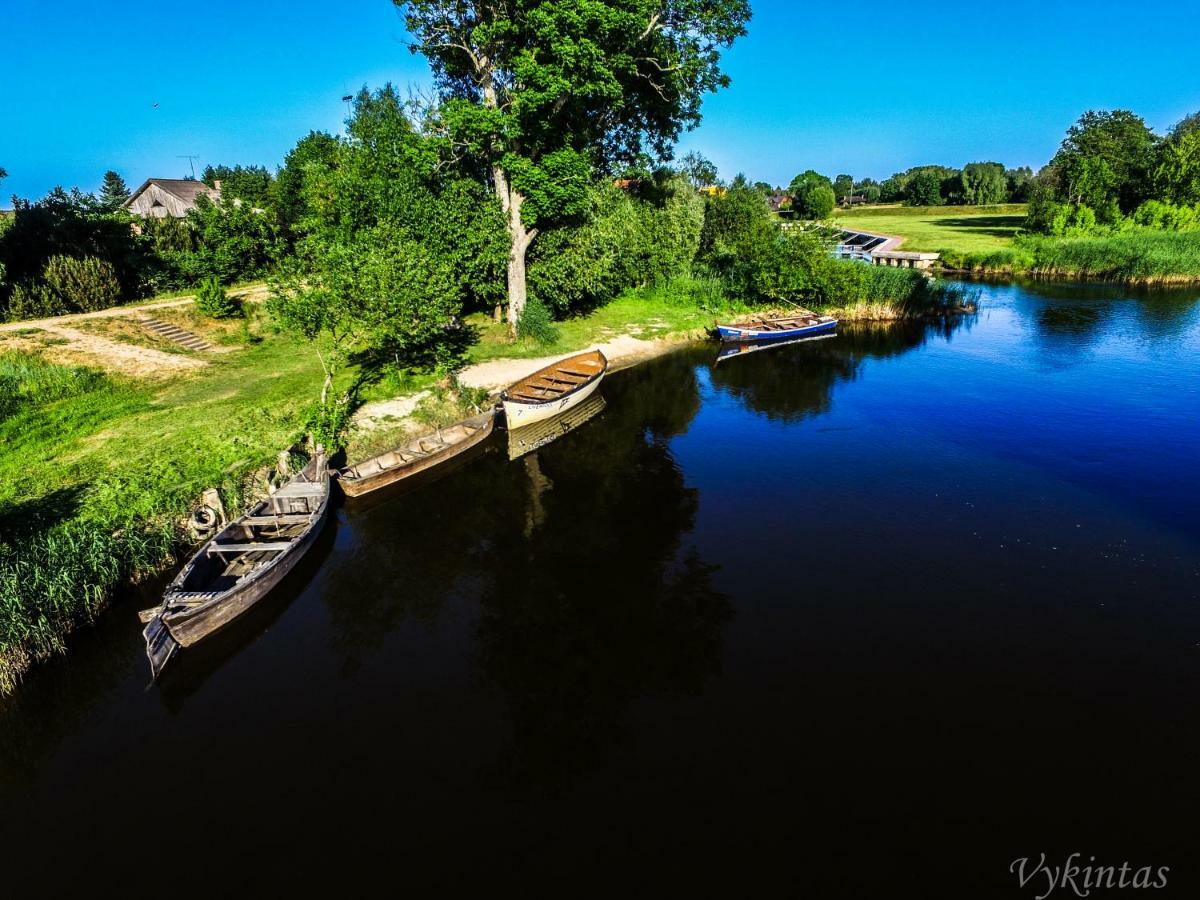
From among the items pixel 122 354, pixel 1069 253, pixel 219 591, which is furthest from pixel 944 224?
pixel 219 591

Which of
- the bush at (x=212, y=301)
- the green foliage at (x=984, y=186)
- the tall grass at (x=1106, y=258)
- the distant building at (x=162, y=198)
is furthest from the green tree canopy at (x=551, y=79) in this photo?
the green foliage at (x=984, y=186)

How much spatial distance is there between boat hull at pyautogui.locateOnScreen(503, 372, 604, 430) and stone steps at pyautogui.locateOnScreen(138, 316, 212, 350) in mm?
20092

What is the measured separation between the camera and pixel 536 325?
3834cm

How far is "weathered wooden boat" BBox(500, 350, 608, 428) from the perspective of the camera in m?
28.2

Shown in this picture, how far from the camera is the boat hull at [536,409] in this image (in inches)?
1102

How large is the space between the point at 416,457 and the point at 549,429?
732 centimetres

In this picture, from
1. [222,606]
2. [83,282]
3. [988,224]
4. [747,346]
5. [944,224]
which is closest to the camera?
[222,606]

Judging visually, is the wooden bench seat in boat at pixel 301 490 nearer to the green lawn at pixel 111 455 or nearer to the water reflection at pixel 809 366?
the green lawn at pixel 111 455

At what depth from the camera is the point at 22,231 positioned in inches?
1442

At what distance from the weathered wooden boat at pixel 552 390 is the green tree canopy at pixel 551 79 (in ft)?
26.9

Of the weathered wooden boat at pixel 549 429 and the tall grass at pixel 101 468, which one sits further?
the weathered wooden boat at pixel 549 429

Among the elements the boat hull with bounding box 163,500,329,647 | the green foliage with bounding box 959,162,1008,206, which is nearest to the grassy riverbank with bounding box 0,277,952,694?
the boat hull with bounding box 163,500,329,647

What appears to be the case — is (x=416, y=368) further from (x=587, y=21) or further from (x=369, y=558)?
(x=587, y=21)

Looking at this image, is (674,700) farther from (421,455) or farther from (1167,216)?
(1167,216)
